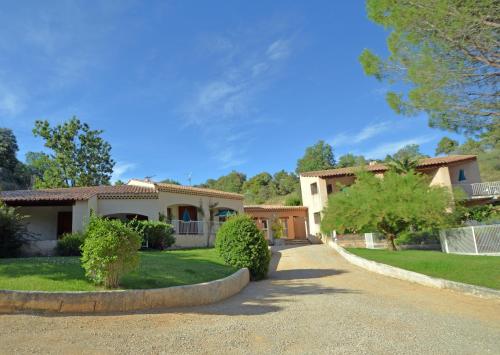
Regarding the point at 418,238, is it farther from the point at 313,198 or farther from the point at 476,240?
the point at 313,198

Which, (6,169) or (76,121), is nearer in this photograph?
(76,121)

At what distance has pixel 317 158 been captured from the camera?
59938 millimetres

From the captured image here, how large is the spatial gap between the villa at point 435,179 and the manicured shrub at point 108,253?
22.4 metres

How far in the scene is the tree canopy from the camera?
673 inches

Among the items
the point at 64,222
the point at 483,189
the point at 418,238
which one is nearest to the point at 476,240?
the point at 418,238

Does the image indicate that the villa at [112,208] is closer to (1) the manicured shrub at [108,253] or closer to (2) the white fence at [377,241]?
(1) the manicured shrub at [108,253]

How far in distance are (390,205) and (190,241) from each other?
1157 cm

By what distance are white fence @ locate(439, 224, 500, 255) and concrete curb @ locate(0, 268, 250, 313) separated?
44.4 feet

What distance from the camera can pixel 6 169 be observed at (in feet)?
133

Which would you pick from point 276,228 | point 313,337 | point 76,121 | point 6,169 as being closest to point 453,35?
point 313,337

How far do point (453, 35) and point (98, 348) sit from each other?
11.9 metres

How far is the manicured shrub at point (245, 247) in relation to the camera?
11664 millimetres

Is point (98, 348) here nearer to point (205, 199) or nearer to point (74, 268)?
point (74, 268)

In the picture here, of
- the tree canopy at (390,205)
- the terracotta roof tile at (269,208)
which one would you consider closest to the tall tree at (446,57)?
the tree canopy at (390,205)
